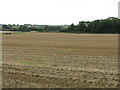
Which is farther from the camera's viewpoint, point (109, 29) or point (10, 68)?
point (109, 29)

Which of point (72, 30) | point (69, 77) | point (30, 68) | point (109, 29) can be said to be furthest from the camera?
point (72, 30)

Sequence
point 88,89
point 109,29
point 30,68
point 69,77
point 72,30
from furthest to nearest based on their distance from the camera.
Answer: point 72,30, point 109,29, point 30,68, point 69,77, point 88,89

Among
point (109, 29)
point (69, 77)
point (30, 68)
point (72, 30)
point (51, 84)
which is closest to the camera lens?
point (51, 84)

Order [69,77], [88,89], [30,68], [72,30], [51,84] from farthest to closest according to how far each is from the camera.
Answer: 1. [72,30]
2. [30,68]
3. [69,77]
4. [51,84]
5. [88,89]

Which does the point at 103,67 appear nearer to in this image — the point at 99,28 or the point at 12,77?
the point at 12,77

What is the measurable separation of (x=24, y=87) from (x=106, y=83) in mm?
3728

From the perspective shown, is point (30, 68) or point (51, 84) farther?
point (30, 68)

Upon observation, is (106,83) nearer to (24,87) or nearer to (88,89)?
(88,89)

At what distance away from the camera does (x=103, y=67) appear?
43.6 ft

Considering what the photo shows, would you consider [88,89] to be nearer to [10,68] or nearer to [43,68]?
[43,68]

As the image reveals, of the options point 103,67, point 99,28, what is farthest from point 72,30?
point 103,67

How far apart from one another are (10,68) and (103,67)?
5899mm

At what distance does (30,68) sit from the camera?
12953 mm

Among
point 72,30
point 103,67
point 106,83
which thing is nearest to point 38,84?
point 106,83
